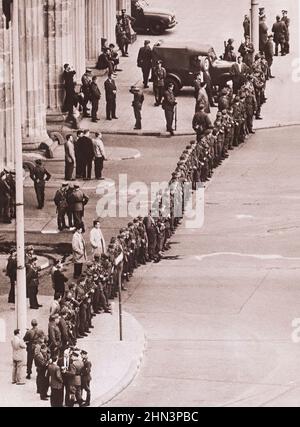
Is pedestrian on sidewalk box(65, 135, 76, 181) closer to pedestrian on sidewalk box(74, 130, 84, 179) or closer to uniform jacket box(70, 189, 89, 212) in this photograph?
pedestrian on sidewalk box(74, 130, 84, 179)

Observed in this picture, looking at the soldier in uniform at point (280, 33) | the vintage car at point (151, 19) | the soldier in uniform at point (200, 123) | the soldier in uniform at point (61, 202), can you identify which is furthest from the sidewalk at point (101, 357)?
the vintage car at point (151, 19)

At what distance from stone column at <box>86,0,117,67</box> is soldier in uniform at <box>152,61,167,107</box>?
18.3 ft

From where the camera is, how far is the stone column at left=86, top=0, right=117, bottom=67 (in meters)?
69.1

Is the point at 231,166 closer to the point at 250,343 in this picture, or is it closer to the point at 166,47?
the point at 166,47

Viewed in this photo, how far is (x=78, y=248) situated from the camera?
144ft

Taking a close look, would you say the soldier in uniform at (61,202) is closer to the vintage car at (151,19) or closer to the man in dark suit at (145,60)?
the man in dark suit at (145,60)

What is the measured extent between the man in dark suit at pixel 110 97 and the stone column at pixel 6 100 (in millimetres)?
9305

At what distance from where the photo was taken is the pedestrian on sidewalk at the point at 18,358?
36.3 meters

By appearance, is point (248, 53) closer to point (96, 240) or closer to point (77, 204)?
point (77, 204)

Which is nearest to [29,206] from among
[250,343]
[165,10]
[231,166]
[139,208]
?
[139,208]

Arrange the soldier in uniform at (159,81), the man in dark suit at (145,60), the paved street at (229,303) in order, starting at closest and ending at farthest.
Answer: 1. the paved street at (229,303)
2. the soldier in uniform at (159,81)
3. the man in dark suit at (145,60)

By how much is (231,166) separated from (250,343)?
17.5 metres

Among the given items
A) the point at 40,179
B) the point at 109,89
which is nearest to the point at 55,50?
the point at 109,89

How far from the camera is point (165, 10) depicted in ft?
254
